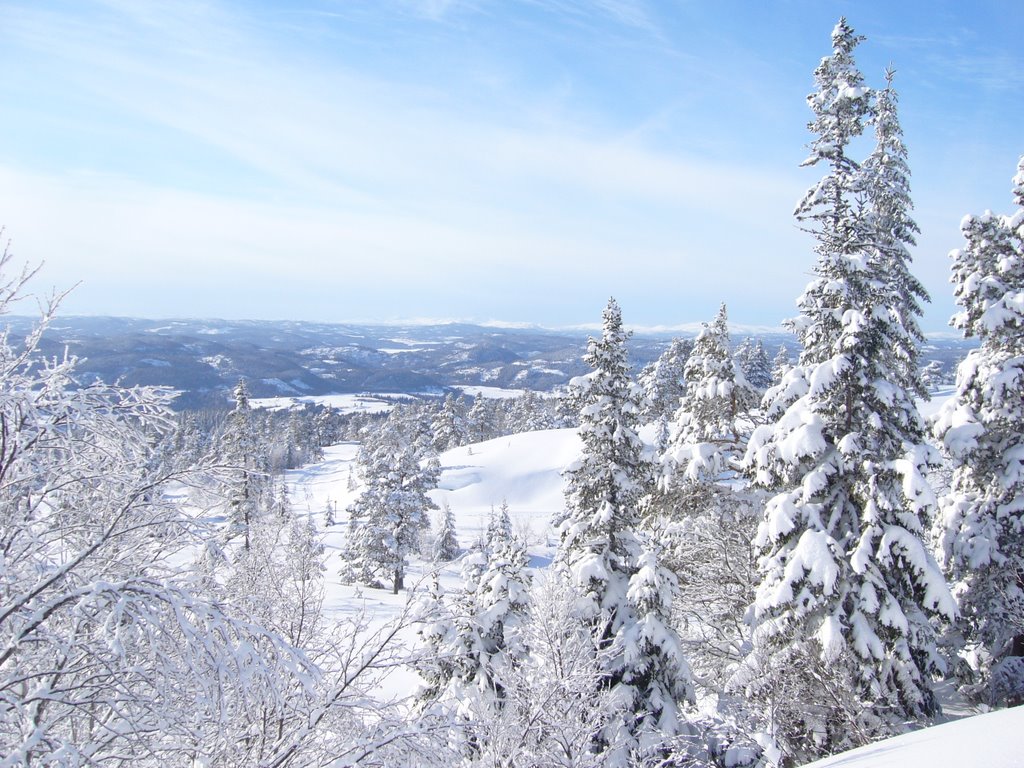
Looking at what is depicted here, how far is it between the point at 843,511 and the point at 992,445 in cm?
497

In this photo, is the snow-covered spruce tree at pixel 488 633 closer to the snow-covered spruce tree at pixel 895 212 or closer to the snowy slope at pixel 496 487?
the snow-covered spruce tree at pixel 895 212

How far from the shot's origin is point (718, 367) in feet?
57.5

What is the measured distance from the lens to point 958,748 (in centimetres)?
605

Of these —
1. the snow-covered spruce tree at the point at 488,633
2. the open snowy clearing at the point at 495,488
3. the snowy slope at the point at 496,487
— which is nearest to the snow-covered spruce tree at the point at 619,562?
the snow-covered spruce tree at the point at 488,633

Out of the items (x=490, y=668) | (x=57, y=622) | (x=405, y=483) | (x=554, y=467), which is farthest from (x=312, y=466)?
(x=57, y=622)

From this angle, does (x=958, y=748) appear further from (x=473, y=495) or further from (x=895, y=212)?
(x=473, y=495)

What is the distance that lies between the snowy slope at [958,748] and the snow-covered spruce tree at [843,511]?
340cm

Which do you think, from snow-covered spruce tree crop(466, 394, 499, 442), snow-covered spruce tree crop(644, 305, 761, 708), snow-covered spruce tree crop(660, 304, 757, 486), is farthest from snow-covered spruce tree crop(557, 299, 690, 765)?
snow-covered spruce tree crop(466, 394, 499, 442)

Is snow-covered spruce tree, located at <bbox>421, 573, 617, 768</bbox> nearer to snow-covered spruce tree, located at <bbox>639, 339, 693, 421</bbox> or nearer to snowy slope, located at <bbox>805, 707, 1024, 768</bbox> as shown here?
snowy slope, located at <bbox>805, 707, 1024, 768</bbox>

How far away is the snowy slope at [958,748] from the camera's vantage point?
5.55 metres

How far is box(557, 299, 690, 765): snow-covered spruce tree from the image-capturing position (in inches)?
544

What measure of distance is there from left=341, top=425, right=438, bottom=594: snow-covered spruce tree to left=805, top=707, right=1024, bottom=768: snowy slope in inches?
1294

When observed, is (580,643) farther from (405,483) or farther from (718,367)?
(405,483)

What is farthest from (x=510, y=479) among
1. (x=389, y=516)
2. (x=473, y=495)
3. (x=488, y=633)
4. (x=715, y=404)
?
(x=488, y=633)
